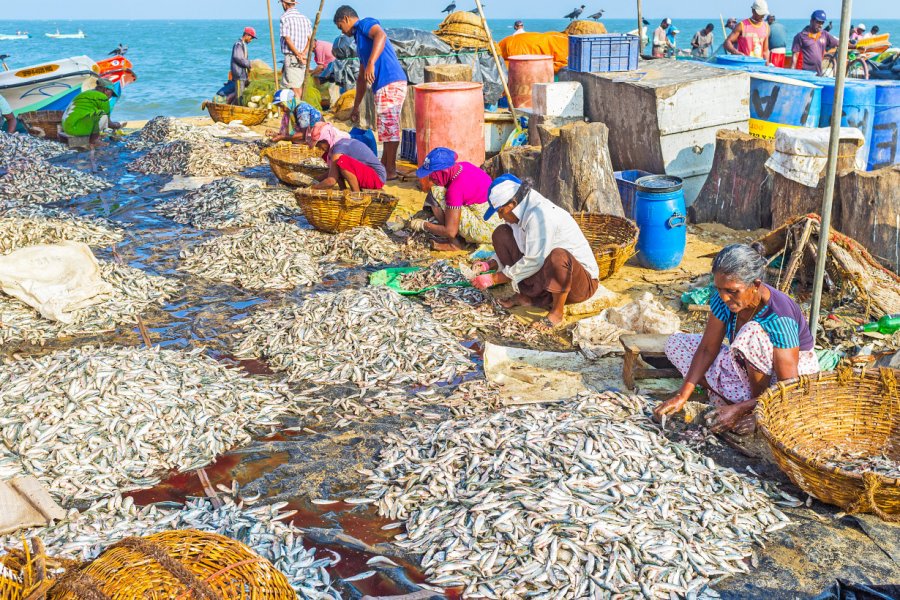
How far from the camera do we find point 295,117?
9.95 m

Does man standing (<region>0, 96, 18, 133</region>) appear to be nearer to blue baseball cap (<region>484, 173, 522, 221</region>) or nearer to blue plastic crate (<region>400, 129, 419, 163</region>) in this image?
blue plastic crate (<region>400, 129, 419, 163</region>)

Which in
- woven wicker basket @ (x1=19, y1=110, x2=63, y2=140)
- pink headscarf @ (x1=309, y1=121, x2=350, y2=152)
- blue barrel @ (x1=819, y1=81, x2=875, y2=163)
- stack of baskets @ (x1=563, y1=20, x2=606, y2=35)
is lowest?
woven wicker basket @ (x1=19, y1=110, x2=63, y2=140)

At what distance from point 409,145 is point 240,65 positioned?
602cm

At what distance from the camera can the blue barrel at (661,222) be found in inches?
287

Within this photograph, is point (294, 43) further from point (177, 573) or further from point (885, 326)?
point (177, 573)

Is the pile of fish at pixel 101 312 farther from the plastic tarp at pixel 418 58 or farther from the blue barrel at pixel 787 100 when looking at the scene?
the plastic tarp at pixel 418 58

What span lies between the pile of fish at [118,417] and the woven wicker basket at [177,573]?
4.53 feet

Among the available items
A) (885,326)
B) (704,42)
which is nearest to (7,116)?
(885,326)

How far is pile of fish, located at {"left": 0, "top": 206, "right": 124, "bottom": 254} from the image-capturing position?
7715 millimetres

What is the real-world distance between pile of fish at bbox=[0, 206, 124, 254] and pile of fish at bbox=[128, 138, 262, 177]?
8.38 feet

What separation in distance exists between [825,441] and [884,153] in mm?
5980

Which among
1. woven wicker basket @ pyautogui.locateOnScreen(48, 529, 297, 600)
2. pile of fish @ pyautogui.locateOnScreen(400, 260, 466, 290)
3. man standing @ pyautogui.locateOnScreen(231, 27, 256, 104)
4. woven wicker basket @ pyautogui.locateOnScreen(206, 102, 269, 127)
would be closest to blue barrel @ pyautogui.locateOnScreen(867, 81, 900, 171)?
pile of fish @ pyautogui.locateOnScreen(400, 260, 466, 290)

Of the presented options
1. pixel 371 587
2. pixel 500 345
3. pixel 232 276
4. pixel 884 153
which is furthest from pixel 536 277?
pixel 884 153

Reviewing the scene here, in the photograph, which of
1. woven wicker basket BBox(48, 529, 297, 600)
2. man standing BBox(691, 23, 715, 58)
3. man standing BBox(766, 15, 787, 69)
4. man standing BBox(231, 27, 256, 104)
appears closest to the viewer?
woven wicker basket BBox(48, 529, 297, 600)
